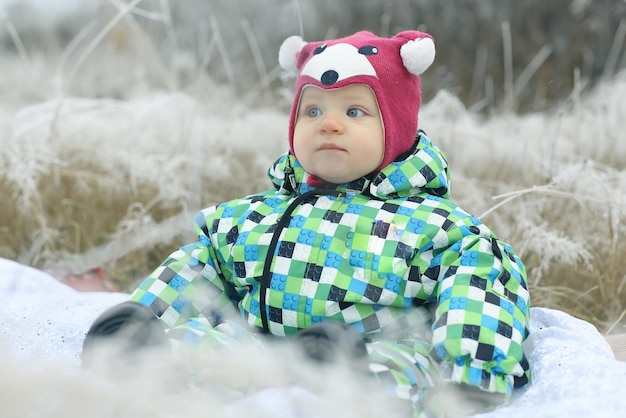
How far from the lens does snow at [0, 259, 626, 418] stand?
2.73 ft

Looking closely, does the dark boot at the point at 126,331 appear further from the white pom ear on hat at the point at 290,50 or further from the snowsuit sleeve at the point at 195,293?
the white pom ear on hat at the point at 290,50

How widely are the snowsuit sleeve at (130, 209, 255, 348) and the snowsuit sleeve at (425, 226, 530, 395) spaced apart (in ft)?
1.24

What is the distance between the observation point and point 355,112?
58.1 inches

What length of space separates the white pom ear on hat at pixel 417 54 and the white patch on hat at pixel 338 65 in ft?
0.25

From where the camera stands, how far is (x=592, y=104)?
3234 millimetres

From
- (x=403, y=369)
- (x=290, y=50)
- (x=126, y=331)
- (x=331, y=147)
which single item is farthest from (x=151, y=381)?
(x=290, y=50)

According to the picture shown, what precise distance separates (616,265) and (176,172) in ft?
4.44

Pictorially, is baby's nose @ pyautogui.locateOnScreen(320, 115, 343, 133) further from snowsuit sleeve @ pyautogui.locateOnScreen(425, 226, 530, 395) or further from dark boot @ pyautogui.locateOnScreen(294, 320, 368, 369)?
dark boot @ pyautogui.locateOnScreen(294, 320, 368, 369)

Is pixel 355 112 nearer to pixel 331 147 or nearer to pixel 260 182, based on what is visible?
pixel 331 147

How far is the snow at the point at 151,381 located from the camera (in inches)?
32.7

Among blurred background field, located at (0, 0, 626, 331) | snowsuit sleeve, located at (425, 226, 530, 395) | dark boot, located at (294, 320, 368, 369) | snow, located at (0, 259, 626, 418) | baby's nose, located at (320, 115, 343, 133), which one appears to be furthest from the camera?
blurred background field, located at (0, 0, 626, 331)

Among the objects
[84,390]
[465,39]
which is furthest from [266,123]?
[465,39]

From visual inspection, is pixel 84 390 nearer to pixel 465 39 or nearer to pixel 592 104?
pixel 592 104

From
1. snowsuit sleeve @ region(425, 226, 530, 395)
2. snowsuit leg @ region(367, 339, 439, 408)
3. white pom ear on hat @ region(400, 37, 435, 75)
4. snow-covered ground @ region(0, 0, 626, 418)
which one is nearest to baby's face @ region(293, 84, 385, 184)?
white pom ear on hat @ region(400, 37, 435, 75)
